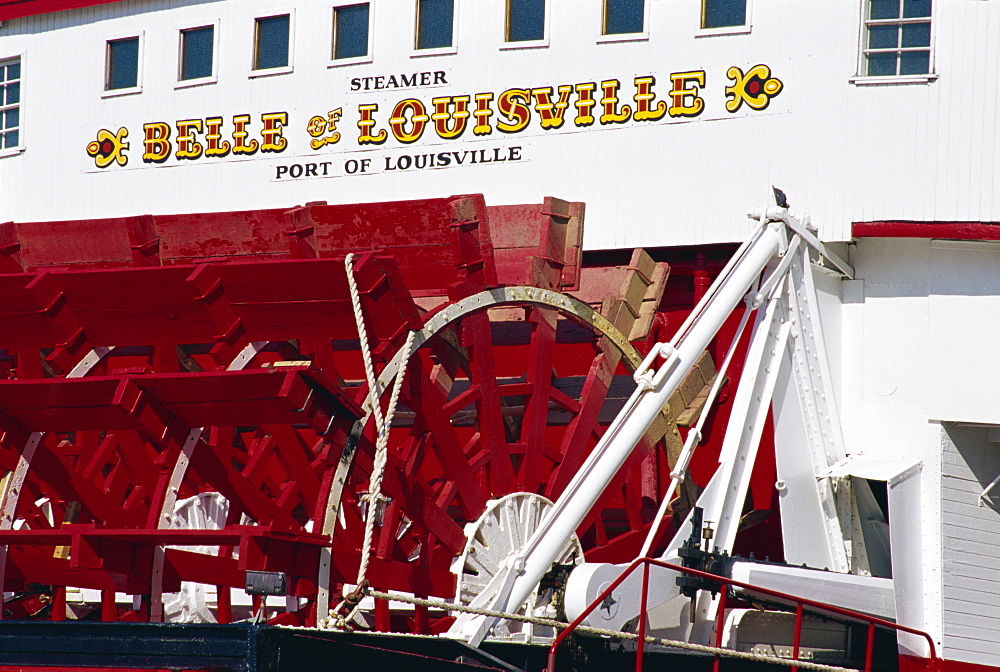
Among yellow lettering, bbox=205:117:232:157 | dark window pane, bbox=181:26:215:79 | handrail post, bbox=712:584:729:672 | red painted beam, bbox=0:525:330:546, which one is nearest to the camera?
handrail post, bbox=712:584:729:672

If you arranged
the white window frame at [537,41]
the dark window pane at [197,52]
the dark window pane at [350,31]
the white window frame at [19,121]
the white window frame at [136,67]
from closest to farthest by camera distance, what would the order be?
the white window frame at [537,41] < the dark window pane at [350,31] < the dark window pane at [197,52] < the white window frame at [136,67] < the white window frame at [19,121]

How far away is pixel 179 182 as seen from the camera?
9.23 m

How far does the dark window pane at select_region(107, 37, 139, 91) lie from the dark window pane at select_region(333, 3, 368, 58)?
140 cm

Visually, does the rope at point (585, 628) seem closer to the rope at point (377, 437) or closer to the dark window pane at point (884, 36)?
the rope at point (377, 437)

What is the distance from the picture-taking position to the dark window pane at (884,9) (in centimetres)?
790

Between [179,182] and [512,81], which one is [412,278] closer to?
[512,81]

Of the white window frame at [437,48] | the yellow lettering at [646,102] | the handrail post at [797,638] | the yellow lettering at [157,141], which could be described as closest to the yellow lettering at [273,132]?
the yellow lettering at [157,141]

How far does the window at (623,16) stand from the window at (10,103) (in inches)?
160

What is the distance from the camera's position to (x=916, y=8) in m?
7.85

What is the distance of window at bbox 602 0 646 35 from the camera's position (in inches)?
329

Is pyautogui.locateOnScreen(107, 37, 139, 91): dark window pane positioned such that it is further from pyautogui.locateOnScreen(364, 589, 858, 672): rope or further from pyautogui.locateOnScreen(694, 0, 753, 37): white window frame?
pyautogui.locateOnScreen(364, 589, 858, 672): rope

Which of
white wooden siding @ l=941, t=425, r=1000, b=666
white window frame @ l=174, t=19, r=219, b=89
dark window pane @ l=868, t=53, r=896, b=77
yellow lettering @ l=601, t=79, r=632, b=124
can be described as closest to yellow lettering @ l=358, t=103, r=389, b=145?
white window frame @ l=174, t=19, r=219, b=89

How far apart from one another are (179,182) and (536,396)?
124 inches

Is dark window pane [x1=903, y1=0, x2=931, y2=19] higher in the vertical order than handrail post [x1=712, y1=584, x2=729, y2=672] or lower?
higher
